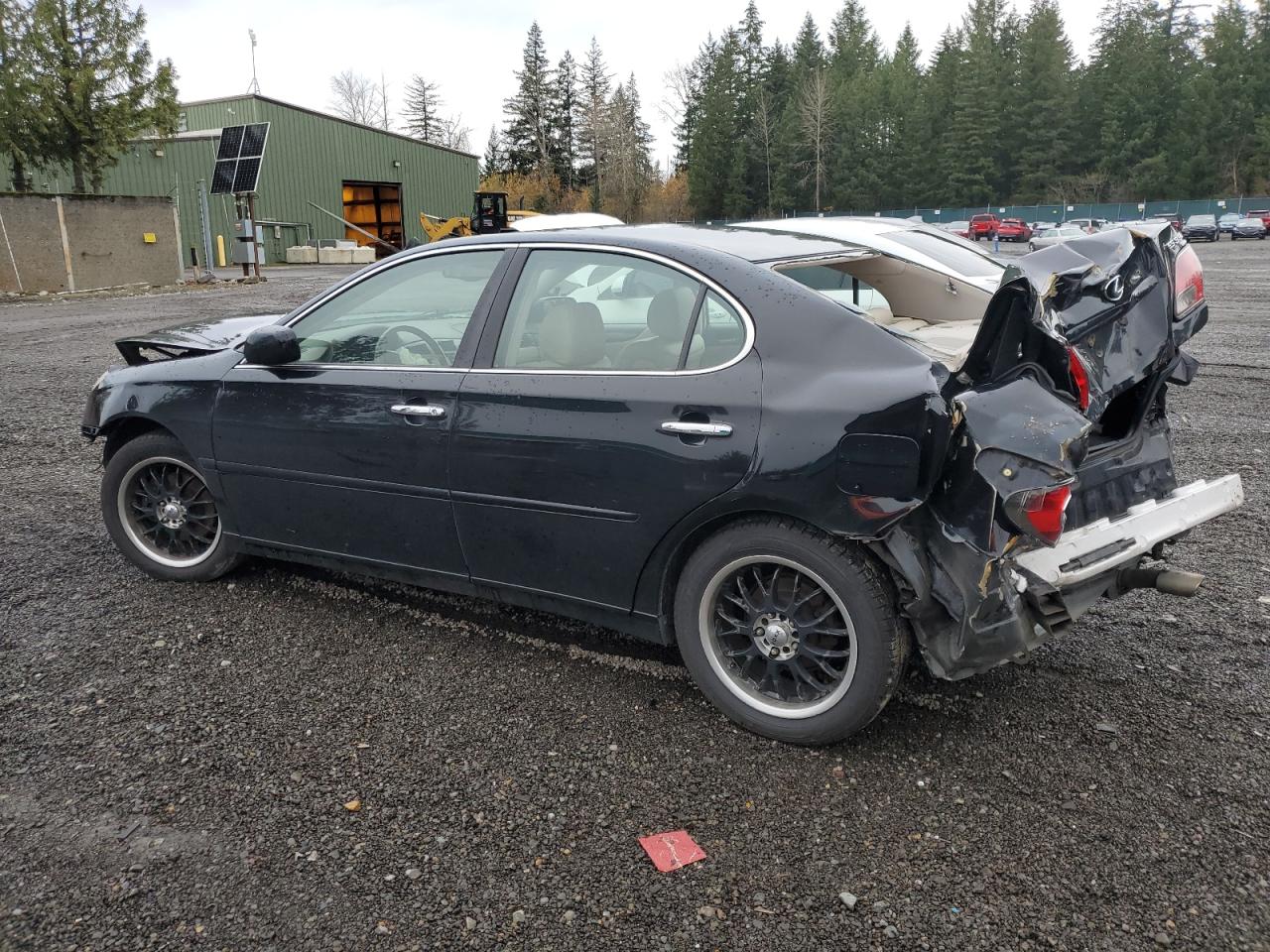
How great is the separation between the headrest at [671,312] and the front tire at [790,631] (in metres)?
0.71

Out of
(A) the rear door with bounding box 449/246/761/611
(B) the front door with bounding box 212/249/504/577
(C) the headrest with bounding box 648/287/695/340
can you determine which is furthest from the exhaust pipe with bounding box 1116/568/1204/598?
(B) the front door with bounding box 212/249/504/577

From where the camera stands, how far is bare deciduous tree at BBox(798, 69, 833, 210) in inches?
3093

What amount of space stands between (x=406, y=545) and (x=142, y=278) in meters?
24.3

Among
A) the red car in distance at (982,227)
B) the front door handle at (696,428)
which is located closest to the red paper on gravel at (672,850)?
the front door handle at (696,428)

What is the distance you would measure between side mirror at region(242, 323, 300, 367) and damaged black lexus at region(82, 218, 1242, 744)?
12 mm

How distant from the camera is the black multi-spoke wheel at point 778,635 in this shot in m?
2.98

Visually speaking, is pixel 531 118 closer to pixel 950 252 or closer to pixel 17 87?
pixel 17 87

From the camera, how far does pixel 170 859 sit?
8.39 feet

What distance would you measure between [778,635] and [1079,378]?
121cm

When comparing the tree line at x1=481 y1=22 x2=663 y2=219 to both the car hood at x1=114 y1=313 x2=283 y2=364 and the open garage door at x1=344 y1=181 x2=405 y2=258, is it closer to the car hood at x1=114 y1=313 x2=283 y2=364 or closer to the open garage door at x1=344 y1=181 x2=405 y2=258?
the open garage door at x1=344 y1=181 x2=405 y2=258

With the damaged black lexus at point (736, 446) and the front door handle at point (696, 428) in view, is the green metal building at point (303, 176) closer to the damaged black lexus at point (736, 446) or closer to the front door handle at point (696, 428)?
the damaged black lexus at point (736, 446)

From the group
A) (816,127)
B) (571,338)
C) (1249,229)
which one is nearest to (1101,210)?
(1249,229)

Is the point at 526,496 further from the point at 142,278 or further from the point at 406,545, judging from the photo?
the point at 142,278

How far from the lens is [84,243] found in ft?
74.0
